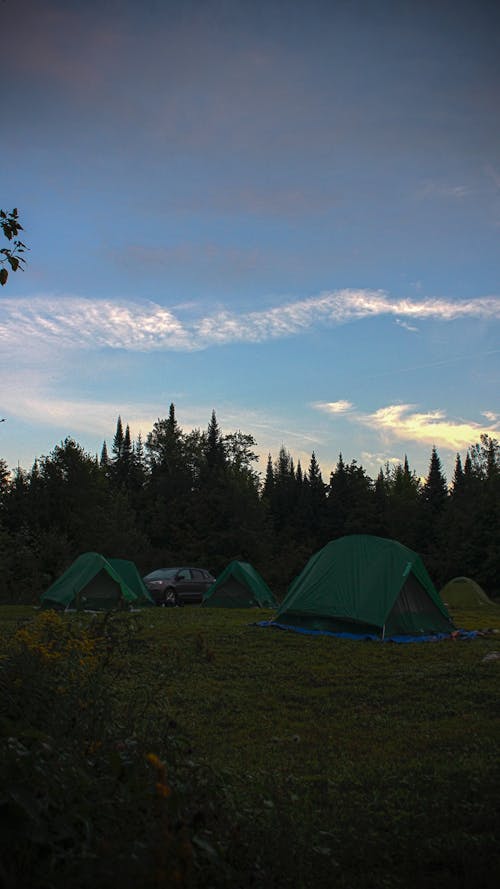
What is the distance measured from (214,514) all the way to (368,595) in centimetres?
3223

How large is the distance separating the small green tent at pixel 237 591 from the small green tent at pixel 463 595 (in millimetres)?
6948

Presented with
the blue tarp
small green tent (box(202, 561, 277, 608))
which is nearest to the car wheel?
small green tent (box(202, 561, 277, 608))

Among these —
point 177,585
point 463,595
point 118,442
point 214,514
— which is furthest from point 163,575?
point 118,442

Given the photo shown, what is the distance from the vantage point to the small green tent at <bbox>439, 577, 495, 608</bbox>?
2430 centimetres

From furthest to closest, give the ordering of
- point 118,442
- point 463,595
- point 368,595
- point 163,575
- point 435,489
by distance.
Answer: point 118,442 < point 435,489 < point 463,595 < point 163,575 < point 368,595

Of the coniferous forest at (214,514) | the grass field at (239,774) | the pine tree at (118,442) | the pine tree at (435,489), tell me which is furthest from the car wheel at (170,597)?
the pine tree at (118,442)

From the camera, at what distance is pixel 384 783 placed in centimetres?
466

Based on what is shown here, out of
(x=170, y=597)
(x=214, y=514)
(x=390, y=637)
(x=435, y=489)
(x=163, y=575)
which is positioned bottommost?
(x=390, y=637)

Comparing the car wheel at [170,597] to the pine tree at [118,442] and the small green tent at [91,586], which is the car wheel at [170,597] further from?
the pine tree at [118,442]

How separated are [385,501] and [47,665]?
170ft

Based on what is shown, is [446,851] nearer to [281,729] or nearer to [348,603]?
[281,729]

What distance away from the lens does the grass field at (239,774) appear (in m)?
2.43

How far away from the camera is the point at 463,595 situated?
2466 centimetres

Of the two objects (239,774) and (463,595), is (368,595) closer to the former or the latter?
(239,774)
